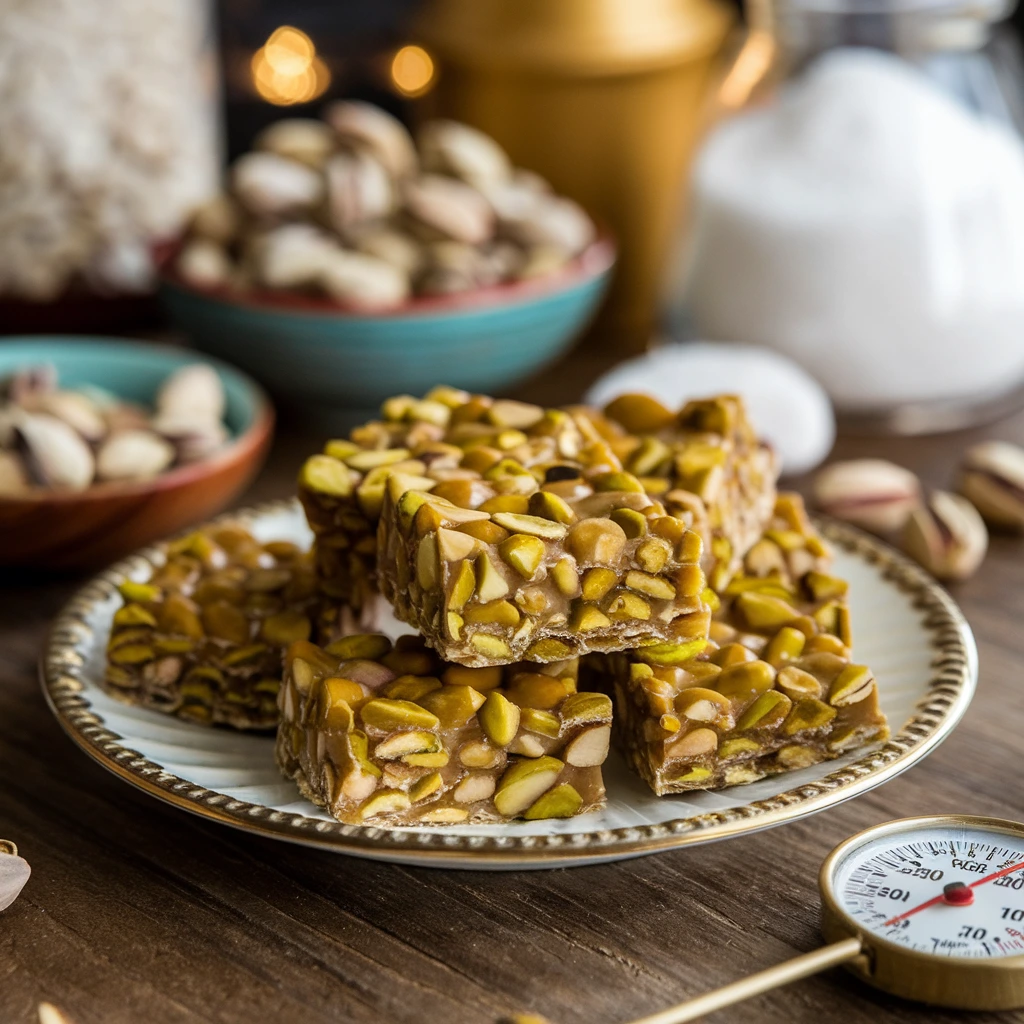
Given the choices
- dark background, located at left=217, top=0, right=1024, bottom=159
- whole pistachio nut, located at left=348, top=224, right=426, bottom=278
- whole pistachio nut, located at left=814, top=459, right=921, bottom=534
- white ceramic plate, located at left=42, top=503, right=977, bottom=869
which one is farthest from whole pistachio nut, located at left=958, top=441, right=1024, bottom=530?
dark background, located at left=217, top=0, right=1024, bottom=159

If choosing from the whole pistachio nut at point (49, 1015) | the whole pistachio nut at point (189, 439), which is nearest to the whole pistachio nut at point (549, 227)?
the whole pistachio nut at point (189, 439)

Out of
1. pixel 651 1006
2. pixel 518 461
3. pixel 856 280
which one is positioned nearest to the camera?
pixel 651 1006

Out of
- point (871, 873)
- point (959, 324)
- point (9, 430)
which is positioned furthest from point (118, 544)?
point (959, 324)

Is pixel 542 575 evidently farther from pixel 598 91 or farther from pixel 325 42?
pixel 325 42

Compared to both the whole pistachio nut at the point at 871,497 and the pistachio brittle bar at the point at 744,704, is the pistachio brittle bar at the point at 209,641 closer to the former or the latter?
the pistachio brittle bar at the point at 744,704

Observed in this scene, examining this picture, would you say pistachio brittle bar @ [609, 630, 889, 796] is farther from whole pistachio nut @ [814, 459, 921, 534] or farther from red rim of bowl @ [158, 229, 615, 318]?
red rim of bowl @ [158, 229, 615, 318]

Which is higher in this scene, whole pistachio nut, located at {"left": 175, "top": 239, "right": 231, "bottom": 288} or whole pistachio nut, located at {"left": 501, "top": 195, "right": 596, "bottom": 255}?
whole pistachio nut, located at {"left": 501, "top": 195, "right": 596, "bottom": 255}

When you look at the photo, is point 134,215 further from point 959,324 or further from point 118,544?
point 959,324
